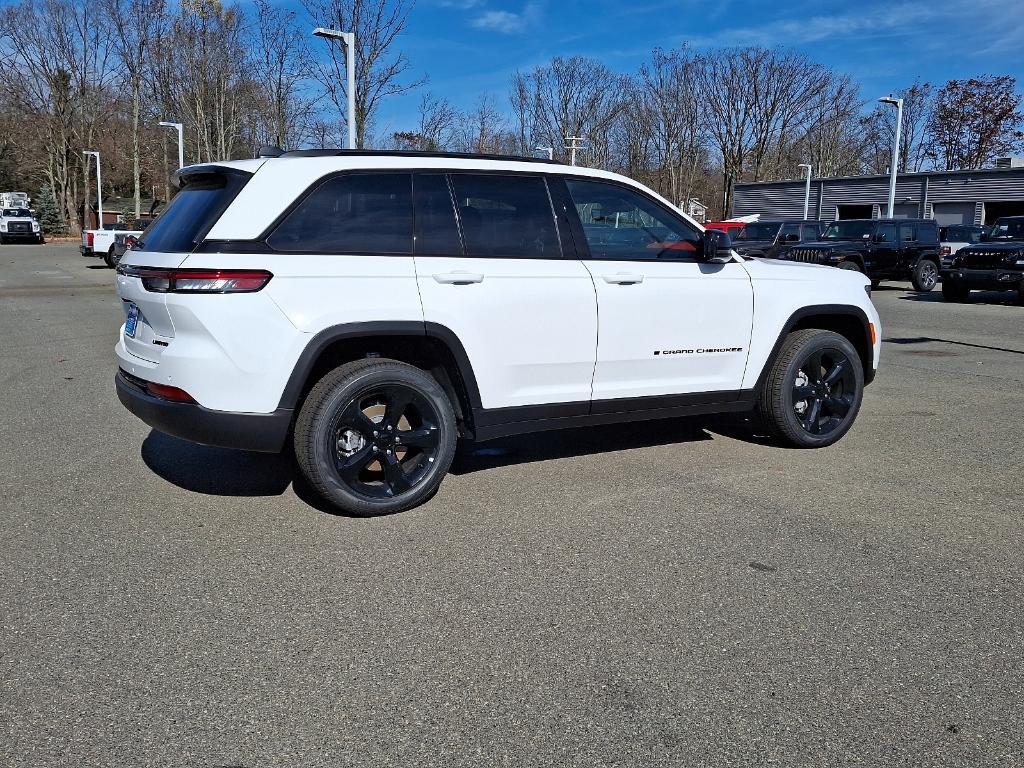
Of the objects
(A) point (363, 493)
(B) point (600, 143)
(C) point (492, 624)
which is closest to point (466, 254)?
(A) point (363, 493)

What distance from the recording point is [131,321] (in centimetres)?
484

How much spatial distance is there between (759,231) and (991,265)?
6.86 meters

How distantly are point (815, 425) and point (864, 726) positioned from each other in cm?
355

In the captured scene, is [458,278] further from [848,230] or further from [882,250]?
[848,230]

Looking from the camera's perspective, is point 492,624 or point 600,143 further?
point 600,143

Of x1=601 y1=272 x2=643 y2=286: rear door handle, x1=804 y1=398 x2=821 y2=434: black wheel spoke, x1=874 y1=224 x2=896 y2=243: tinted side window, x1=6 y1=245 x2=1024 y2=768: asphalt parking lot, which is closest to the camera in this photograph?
x1=6 y1=245 x2=1024 y2=768: asphalt parking lot

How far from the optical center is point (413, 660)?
3.23m

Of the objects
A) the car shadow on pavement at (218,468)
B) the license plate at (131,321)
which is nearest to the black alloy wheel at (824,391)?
the car shadow on pavement at (218,468)

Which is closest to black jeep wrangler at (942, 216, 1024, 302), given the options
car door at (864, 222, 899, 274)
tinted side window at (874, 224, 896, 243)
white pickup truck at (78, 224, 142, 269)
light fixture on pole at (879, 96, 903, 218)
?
car door at (864, 222, 899, 274)

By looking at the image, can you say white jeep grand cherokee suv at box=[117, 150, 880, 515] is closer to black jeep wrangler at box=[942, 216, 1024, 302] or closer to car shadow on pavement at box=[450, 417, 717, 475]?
car shadow on pavement at box=[450, 417, 717, 475]

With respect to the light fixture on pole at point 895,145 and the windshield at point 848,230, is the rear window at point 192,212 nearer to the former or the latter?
the windshield at point 848,230

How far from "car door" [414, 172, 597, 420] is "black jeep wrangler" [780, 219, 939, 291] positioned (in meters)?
16.4

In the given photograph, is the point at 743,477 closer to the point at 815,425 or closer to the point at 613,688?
the point at 815,425

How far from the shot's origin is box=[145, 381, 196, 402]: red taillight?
4.38m
